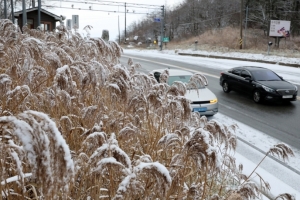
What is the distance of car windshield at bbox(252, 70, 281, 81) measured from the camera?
14.1 metres

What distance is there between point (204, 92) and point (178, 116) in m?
7.79

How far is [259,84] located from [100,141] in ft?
40.7

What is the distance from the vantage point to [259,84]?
1358 cm

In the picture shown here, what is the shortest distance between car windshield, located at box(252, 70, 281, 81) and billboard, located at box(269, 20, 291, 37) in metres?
23.3

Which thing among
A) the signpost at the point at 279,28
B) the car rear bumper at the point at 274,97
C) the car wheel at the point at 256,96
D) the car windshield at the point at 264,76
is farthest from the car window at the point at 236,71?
the signpost at the point at 279,28

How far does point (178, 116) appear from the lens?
378cm

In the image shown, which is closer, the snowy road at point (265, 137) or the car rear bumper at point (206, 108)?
the snowy road at point (265, 137)

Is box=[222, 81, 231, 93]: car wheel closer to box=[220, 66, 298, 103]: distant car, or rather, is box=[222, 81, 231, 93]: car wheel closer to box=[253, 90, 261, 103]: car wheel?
box=[220, 66, 298, 103]: distant car

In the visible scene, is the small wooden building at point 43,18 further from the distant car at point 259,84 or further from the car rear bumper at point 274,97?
the car rear bumper at point 274,97

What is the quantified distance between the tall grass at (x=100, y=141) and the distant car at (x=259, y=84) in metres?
9.15

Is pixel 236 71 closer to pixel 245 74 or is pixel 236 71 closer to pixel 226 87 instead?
pixel 245 74

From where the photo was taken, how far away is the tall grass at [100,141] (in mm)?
1133

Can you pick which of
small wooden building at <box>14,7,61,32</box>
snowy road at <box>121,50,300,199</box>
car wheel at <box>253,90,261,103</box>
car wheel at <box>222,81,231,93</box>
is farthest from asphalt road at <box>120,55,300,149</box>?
small wooden building at <box>14,7,61,32</box>

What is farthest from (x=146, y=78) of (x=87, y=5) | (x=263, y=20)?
(x=263, y=20)
